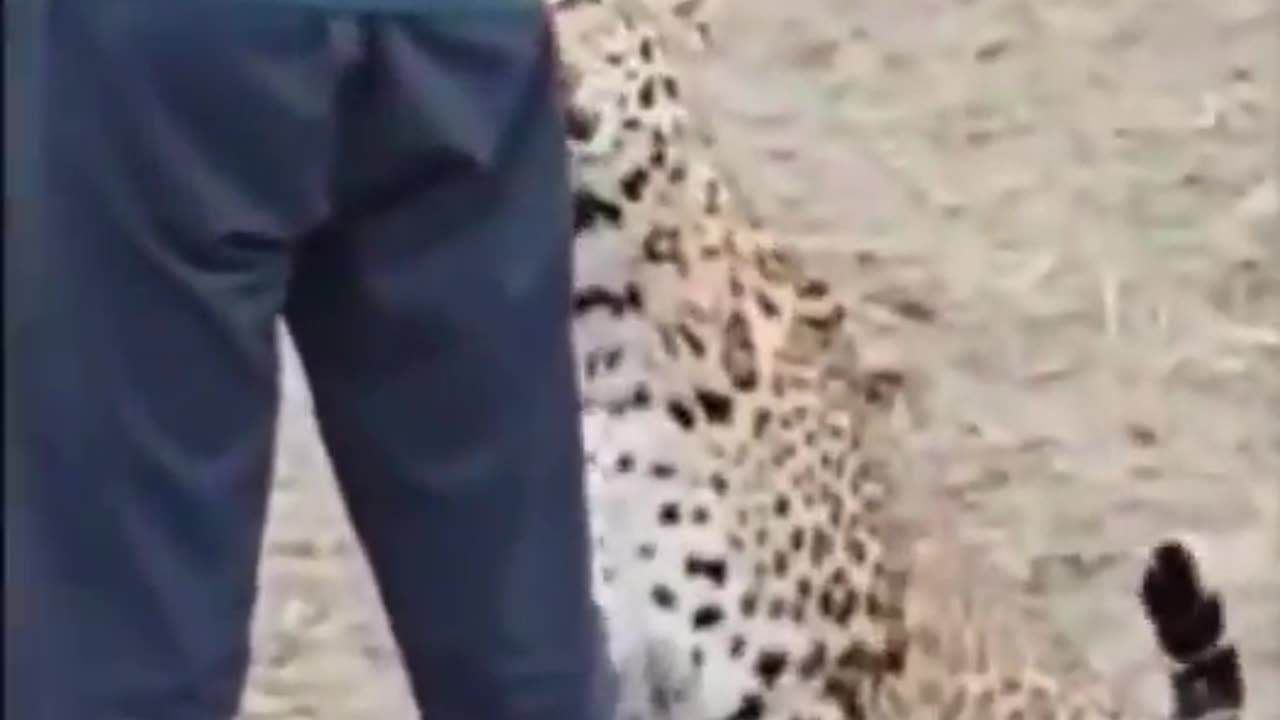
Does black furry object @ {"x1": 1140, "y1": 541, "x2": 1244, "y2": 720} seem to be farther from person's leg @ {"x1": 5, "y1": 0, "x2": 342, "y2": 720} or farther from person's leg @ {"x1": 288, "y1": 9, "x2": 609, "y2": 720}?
person's leg @ {"x1": 5, "y1": 0, "x2": 342, "y2": 720}

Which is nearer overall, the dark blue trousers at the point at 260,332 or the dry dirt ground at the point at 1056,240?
the dark blue trousers at the point at 260,332

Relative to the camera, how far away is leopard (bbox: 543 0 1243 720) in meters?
1.04

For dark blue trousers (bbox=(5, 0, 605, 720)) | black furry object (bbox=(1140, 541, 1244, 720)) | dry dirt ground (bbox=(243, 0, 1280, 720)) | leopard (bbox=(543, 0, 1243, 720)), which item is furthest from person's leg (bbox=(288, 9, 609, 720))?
dry dirt ground (bbox=(243, 0, 1280, 720))

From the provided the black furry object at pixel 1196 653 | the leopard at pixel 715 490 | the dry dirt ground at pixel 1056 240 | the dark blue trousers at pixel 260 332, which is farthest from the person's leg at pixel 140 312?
the dry dirt ground at pixel 1056 240

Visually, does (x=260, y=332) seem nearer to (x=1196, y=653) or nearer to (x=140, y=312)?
(x=140, y=312)

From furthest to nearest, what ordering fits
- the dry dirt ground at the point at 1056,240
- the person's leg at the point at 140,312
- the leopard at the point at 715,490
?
the dry dirt ground at the point at 1056,240
the leopard at the point at 715,490
the person's leg at the point at 140,312

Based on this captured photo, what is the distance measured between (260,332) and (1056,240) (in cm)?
73

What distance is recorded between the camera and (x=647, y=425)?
1.07m

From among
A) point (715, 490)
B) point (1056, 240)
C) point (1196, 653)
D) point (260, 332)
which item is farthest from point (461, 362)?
point (1056, 240)

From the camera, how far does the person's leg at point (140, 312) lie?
0.62m

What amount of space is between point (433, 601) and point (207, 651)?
83mm

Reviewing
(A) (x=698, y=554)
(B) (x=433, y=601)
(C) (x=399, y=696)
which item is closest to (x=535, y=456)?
(B) (x=433, y=601)

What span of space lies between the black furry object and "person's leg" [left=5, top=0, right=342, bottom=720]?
1.76 feet

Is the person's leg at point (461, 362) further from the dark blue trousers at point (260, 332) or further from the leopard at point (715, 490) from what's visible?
the leopard at point (715, 490)
